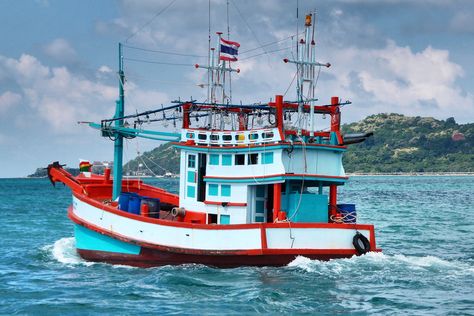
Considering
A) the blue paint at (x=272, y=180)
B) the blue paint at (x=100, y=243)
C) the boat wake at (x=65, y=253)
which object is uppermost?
the blue paint at (x=272, y=180)

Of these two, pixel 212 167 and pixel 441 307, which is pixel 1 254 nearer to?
pixel 212 167

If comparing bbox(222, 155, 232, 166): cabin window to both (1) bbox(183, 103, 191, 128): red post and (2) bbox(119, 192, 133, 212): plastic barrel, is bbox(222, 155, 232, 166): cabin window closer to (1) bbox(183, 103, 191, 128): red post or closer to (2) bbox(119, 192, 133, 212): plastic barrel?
(1) bbox(183, 103, 191, 128): red post

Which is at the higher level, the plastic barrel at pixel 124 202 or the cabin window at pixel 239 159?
the cabin window at pixel 239 159

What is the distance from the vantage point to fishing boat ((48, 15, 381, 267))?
2388 cm

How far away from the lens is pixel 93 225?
27.8 meters

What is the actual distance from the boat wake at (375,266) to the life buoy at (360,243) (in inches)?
→ 7.6

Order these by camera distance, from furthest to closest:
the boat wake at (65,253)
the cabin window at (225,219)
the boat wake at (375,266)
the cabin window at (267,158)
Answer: the boat wake at (65,253) → the cabin window at (225,219) → the cabin window at (267,158) → the boat wake at (375,266)

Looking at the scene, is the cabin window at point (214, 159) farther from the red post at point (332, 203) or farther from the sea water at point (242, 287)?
the red post at point (332, 203)

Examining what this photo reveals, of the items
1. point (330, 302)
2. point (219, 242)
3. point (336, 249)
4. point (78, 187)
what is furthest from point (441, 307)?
point (78, 187)

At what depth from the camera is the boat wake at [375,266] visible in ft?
76.7

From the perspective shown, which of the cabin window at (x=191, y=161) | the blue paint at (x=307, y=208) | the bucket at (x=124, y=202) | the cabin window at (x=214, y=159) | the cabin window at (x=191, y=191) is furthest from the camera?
the bucket at (x=124, y=202)

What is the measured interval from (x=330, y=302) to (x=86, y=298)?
736cm

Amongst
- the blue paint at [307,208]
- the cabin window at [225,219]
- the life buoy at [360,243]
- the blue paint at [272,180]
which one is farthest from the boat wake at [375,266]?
the cabin window at [225,219]

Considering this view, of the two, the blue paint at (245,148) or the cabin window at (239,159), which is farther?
the cabin window at (239,159)
